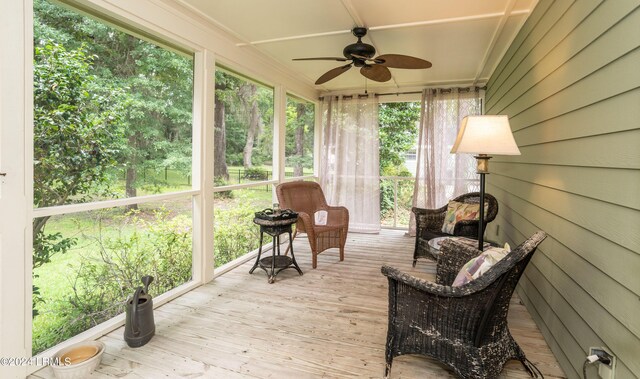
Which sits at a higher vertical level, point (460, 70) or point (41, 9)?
point (460, 70)

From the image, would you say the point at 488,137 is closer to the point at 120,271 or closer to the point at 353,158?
the point at 120,271

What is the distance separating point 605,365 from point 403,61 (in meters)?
2.34

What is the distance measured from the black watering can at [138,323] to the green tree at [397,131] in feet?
19.6

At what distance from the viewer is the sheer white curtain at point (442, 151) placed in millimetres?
4992

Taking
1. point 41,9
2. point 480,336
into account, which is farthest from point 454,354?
point 41,9

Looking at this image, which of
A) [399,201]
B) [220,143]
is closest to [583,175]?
[220,143]

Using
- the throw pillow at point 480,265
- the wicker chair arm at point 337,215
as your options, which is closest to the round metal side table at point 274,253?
the wicker chair arm at point 337,215

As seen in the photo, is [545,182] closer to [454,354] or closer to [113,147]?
[454,354]

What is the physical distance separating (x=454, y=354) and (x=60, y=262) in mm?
2423

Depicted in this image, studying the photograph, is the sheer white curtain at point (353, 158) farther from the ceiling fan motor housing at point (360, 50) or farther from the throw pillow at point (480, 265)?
the throw pillow at point (480, 265)

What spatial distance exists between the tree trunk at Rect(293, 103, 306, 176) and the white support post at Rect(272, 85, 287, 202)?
0.62 meters

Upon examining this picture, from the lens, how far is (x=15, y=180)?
1734mm

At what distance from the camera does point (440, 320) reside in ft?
5.68

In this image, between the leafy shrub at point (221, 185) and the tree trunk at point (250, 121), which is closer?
the leafy shrub at point (221, 185)
